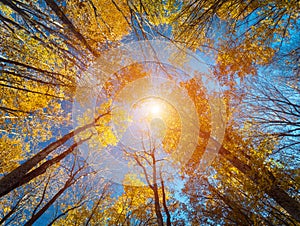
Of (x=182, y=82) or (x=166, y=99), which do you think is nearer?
(x=182, y=82)

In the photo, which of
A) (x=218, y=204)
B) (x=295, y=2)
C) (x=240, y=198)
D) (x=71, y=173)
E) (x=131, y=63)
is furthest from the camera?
(x=71, y=173)

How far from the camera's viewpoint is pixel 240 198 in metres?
5.42

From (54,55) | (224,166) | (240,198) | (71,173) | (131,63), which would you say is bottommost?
(240,198)

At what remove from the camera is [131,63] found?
171 inches

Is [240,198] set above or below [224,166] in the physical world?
below

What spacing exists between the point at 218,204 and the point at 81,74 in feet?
21.9

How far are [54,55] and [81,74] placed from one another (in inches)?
36.8

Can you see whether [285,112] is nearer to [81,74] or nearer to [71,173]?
[81,74]

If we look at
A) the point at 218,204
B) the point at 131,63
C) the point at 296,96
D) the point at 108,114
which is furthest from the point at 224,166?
the point at 108,114

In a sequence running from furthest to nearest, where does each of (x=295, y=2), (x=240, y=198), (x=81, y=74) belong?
(x=240, y=198)
(x=81, y=74)
(x=295, y=2)

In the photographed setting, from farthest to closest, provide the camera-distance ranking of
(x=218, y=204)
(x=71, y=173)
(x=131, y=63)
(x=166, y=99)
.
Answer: (x=71, y=173), (x=166, y=99), (x=218, y=204), (x=131, y=63)

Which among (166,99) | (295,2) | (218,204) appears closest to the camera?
(295,2)

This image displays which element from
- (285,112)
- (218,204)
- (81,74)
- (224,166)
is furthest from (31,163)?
(285,112)

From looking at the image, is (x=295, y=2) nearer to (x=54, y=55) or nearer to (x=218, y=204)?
(x=54, y=55)
